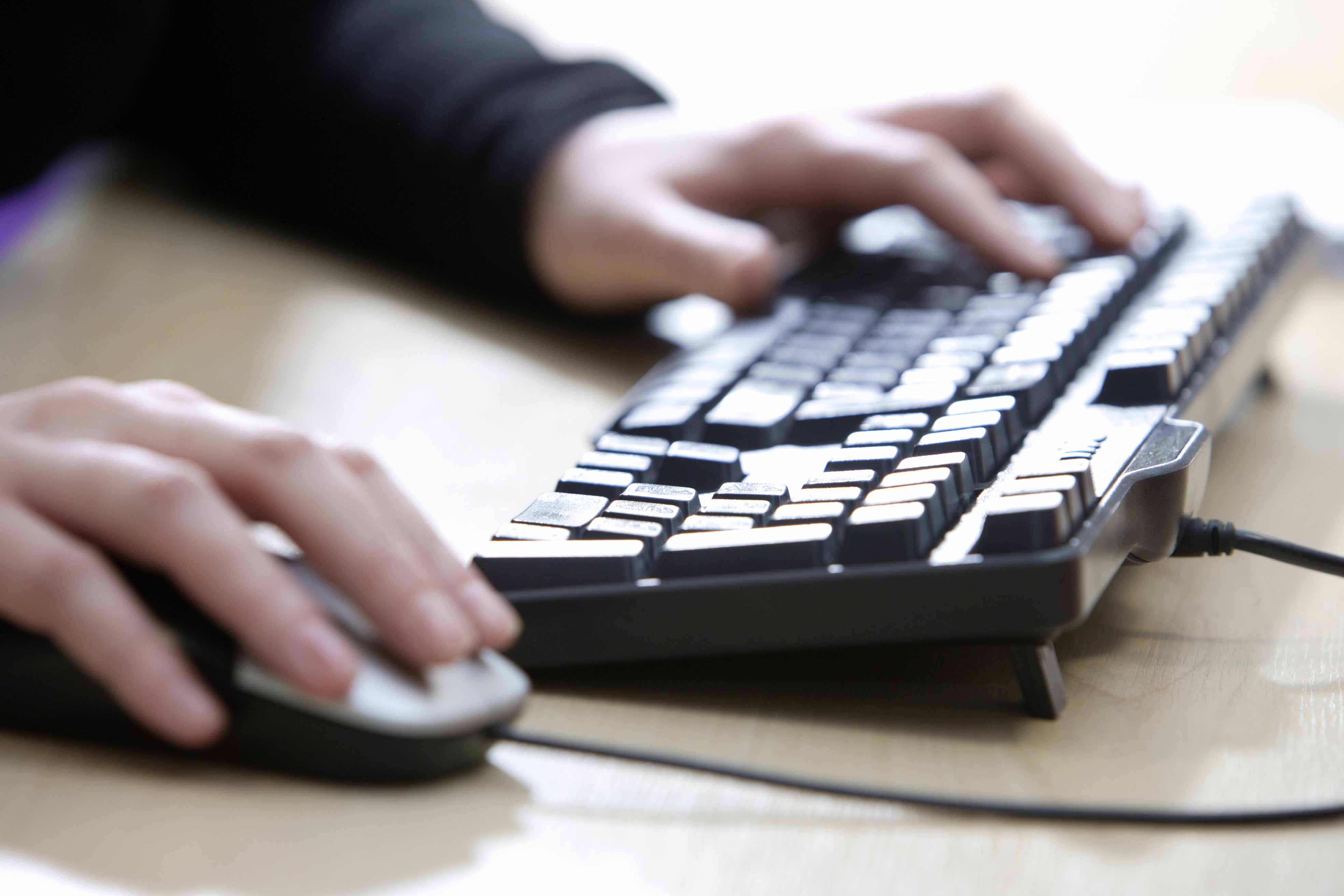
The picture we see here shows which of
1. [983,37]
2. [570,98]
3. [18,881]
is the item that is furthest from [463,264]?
[983,37]

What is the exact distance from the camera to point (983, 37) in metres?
1.39

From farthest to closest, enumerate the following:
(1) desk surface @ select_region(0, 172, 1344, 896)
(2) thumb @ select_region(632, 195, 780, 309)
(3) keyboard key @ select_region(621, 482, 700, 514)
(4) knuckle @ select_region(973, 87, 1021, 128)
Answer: (4) knuckle @ select_region(973, 87, 1021, 128), (2) thumb @ select_region(632, 195, 780, 309), (3) keyboard key @ select_region(621, 482, 700, 514), (1) desk surface @ select_region(0, 172, 1344, 896)

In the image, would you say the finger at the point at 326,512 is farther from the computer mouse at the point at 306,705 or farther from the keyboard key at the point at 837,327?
the keyboard key at the point at 837,327

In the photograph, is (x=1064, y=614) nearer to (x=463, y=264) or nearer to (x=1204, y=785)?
(x=1204, y=785)

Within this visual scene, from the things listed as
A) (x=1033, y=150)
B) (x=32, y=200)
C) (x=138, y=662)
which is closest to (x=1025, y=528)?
(x=138, y=662)

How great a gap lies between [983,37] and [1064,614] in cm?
117

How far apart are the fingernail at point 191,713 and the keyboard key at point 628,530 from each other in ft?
0.38

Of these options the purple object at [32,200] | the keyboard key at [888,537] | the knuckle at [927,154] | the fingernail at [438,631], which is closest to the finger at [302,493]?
the fingernail at [438,631]

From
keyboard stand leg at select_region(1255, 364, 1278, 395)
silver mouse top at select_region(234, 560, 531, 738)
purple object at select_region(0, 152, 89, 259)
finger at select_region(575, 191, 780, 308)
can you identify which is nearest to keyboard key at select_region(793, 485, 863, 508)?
silver mouse top at select_region(234, 560, 531, 738)

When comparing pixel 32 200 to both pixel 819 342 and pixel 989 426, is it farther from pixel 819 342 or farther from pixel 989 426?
pixel 989 426

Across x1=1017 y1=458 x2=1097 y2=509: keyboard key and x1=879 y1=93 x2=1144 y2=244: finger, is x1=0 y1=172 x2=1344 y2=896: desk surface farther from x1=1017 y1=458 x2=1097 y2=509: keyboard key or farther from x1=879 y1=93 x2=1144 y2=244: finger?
x1=879 y1=93 x2=1144 y2=244: finger

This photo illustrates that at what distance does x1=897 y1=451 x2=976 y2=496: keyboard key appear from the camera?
39cm

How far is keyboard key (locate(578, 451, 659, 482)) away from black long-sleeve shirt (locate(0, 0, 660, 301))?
33 centimetres

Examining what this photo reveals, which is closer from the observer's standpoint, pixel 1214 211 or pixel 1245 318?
pixel 1245 318
